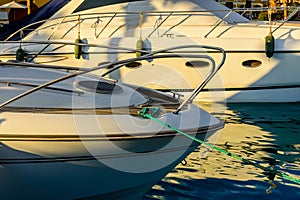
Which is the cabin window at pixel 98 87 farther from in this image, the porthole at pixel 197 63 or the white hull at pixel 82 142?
the porthole at pixel 197 63

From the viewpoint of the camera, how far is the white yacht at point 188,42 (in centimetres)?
1031

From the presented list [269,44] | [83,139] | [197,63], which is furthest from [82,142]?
[269,44]

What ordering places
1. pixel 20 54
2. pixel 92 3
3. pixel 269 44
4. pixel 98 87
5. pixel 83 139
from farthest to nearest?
pixel 92 3 < pixel 20 54 < pixel 269 44 < pixel 98 87 < pixel 83 139

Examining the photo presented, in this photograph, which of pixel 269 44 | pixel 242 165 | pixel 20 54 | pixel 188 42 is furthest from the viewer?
pixel 188 42

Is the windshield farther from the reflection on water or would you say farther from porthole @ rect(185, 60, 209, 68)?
the reflection on water

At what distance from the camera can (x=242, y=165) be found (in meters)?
6.49

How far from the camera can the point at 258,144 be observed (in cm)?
748

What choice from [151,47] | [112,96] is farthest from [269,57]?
[112,96]

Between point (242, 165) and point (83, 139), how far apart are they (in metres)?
2.99

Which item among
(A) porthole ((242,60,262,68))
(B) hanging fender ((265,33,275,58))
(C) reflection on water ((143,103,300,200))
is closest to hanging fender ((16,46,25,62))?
(C) reflection on water ((143,103,300,200))

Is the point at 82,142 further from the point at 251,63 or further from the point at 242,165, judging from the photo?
the point at 251,63

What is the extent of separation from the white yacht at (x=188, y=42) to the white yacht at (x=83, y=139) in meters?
5.77

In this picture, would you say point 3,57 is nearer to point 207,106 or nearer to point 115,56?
point 115,56

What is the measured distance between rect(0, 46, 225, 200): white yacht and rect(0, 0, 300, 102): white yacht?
18.9 ft
